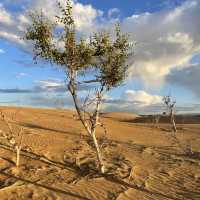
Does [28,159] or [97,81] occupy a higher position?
[97,81]

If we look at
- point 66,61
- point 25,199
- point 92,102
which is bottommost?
point 25,199

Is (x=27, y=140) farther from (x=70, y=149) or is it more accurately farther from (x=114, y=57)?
(x=114, y=57)

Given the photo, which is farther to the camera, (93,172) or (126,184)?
(93,172)

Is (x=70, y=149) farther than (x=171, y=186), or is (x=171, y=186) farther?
(x=70, y=149)

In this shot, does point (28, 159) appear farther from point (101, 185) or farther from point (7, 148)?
point (101, 185)

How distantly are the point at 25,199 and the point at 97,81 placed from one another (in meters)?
4.72

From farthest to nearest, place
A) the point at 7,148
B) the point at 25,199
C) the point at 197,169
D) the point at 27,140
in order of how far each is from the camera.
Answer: the point at 27,140 → the point at 7,148 → the point at 197,169 → the point at 25,199

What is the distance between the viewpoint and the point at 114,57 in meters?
14.9

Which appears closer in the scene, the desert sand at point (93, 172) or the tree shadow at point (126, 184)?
the tree shadow at point (126, 184)

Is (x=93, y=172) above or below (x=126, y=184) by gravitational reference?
above

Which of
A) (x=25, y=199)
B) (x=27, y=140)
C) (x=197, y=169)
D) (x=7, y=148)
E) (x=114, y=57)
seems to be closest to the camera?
(x=25, y=199)

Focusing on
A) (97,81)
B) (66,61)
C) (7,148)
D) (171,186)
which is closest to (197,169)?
(171,186)

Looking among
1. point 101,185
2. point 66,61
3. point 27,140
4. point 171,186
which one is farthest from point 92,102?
point 27,140

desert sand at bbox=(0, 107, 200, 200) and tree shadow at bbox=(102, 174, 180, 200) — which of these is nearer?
tree shadow at bbox=(102, 174, 180, 200)
